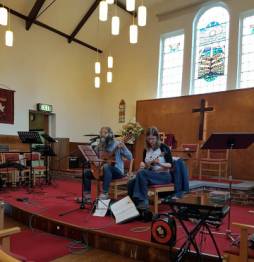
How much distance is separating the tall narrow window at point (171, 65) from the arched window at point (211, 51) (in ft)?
1.58

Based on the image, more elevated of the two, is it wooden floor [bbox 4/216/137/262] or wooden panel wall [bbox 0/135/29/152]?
wooden panel wall [bbox 0/135/29/152]

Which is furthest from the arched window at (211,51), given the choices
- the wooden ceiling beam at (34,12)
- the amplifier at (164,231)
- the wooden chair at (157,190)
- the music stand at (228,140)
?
the amplifier at (164,231)

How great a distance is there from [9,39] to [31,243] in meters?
4.04

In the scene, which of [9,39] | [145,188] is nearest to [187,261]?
[145,188]

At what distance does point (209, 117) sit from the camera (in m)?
7.19

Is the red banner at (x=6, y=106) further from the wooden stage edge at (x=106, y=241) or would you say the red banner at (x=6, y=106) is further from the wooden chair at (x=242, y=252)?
the wooden chair at (x=242, y=252)

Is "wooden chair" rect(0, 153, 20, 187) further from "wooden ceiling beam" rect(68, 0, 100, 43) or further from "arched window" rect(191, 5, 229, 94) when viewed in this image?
"arched window" rect(191, 5, 229, 94)

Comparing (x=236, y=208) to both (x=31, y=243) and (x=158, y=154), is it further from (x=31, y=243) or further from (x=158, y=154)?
(x=31, y=243)

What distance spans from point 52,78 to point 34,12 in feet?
6.20

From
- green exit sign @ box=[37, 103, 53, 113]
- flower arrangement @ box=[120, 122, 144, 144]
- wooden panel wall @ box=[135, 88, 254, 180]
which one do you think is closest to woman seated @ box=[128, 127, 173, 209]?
wooden panel wall @ box=[135, 88, 254, 180]

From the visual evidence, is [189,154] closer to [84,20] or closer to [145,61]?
[145,61]

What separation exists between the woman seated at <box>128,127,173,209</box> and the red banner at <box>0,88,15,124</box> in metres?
4.93

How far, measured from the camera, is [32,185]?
18.6ft

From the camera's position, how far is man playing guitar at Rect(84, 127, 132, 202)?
3.83 meters
